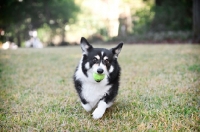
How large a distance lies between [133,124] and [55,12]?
887 inches

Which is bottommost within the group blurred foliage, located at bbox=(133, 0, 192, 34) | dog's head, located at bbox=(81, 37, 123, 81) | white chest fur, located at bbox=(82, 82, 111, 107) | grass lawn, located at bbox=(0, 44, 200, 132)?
grass lawn, located at bbox=(0, 44, 200, 132)

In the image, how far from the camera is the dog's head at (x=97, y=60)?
291 cm

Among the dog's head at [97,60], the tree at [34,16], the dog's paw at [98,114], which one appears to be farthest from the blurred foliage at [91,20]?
the dog's paw at [98,114]

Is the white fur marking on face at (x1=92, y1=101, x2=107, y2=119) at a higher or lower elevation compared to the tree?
lower

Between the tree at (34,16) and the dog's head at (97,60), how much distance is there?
2001cm

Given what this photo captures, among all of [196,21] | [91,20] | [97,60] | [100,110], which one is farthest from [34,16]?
[100,110]

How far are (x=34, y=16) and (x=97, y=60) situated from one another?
72.0 ft

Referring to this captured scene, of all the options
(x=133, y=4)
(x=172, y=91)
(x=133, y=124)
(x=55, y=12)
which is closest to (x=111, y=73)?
(x=133, y=124)

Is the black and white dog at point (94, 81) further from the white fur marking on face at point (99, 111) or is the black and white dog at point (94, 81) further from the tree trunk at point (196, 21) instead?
the tree trunk at point (196, 21)

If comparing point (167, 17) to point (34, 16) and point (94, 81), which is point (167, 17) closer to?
point (34, 16)

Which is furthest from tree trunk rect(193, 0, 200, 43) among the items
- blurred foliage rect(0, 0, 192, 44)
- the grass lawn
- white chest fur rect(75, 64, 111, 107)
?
white chest fur rect(75, 64, 111, 107)

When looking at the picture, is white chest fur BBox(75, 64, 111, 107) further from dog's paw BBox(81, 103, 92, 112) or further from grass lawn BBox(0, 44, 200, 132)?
grass lawn BBox(0, 44, 200, 132)

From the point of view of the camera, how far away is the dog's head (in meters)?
2.91

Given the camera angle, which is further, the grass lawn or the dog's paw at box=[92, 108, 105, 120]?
the dog's paw at box=[92, 108, 105, 120]
